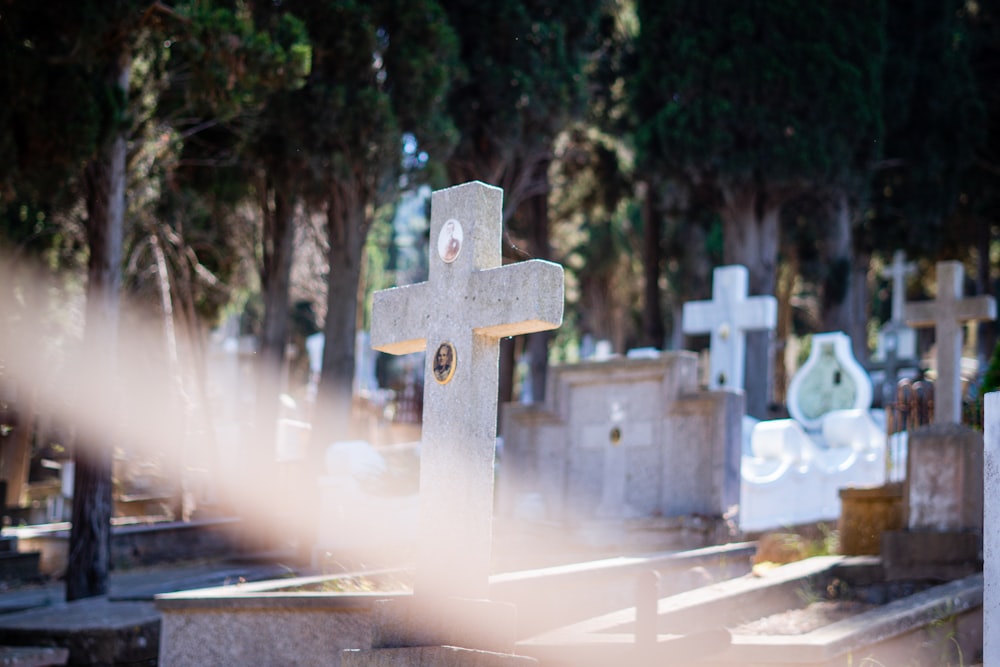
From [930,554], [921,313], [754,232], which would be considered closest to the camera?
[930,554]

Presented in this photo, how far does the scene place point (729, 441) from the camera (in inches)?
404

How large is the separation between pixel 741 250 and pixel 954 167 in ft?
18.0

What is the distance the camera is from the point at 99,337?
1047 cm

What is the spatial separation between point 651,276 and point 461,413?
17.4 metres

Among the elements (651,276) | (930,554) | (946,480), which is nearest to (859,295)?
(651,276)

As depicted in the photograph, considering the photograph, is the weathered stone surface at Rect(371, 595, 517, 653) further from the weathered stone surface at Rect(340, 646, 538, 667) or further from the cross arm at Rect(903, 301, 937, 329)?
the cross arm at Rect(903, 301, 937, 329)

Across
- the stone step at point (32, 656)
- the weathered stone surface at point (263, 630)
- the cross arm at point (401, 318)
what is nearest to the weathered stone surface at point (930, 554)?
the weathered stone surface at point (263, 630)

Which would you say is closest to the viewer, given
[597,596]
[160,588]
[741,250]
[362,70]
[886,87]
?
[597,596]

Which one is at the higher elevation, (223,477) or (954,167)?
(954,167)

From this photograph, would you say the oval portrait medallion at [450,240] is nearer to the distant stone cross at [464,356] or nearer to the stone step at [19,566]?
the distant stone cross at [464,356]

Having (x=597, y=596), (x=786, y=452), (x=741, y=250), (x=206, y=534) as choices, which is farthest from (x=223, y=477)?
(x=741, y=250)

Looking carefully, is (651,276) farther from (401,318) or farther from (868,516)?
(401,318)

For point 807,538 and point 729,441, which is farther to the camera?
point 807,538

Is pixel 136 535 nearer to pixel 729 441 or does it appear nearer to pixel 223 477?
pixel 223 477
